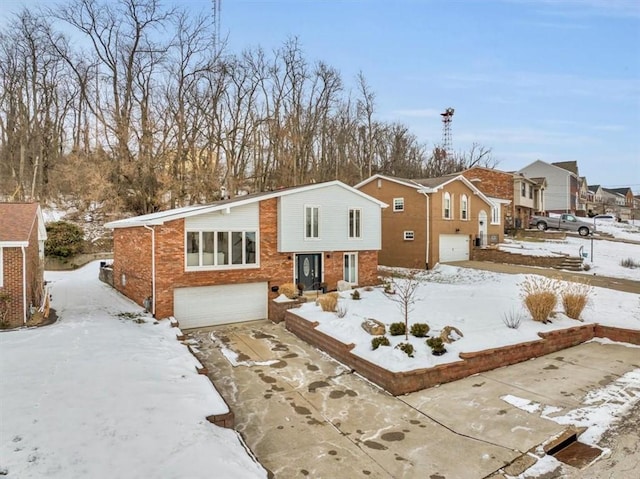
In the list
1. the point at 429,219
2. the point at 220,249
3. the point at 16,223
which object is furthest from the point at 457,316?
the point at 16,223

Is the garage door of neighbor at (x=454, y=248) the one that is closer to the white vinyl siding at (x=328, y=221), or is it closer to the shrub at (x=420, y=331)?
the white vinyl siding at (x=328, y=221)

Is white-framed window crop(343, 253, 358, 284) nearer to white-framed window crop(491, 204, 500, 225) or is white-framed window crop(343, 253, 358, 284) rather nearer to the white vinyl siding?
the white vinyl siding

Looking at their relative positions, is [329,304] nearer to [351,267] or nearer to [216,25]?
[351,267]

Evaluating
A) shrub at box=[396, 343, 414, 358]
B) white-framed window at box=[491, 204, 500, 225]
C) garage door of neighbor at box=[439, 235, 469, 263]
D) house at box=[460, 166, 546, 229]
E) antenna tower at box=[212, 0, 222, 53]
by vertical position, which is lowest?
shrub at box=[396, 343, 414, 358]

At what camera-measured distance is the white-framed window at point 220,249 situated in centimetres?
1377

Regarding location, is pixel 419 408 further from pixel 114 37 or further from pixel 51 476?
pixel 114 37

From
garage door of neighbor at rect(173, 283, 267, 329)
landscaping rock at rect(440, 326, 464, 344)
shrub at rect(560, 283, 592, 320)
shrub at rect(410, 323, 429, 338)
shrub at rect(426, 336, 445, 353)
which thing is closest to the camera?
shrub at rect(426, 336, 445, 353)

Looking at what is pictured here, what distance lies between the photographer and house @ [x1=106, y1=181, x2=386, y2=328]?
1342 cm

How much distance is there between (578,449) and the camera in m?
5.58

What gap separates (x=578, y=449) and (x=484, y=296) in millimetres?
9191

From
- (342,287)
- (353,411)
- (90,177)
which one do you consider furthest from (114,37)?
(353,411)

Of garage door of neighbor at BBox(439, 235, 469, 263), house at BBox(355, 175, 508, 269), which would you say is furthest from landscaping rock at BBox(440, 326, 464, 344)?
garage door of neighbor at BBox(439, 235, 469, 263)

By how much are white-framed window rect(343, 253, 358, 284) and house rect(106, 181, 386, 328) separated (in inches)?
0.9

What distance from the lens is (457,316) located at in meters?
11.5
